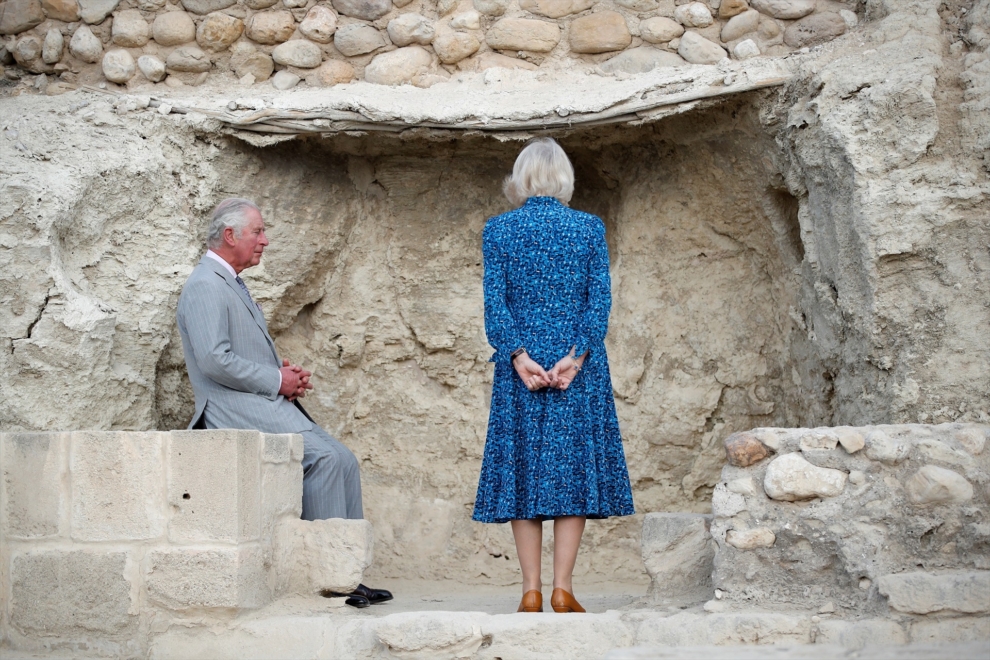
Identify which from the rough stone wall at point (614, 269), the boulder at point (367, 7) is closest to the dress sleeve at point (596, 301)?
the rough stone wall at point (614, 269)

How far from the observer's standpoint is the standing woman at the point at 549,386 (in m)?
3.64

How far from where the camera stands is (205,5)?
5457 millimetres

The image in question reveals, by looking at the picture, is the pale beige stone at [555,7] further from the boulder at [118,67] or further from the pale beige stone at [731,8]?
the boulder at [118,67]

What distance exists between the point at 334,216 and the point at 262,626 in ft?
8.38

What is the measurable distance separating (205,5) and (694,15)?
7.83 feet

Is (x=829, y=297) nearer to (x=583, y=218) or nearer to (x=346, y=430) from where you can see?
(x=583, y=218)

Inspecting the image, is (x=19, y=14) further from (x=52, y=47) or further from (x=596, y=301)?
(x=596, y=301)

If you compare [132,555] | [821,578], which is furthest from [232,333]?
[821,578]

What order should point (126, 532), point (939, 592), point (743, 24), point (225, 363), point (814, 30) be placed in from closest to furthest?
1. point (939, 592)
2. point (126, 532)
3. point (225, 363)
4. point (814, 30)
5. point (743, 24)

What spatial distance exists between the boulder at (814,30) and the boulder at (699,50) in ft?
1.03

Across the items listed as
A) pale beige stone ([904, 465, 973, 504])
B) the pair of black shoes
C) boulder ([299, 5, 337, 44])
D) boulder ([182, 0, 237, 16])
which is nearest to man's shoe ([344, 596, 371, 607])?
the pair of black shoes

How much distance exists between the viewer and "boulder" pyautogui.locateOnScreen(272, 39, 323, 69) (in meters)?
5.42

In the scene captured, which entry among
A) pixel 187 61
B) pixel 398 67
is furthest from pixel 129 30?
pixel 398 67

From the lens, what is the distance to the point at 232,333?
4.21 m
